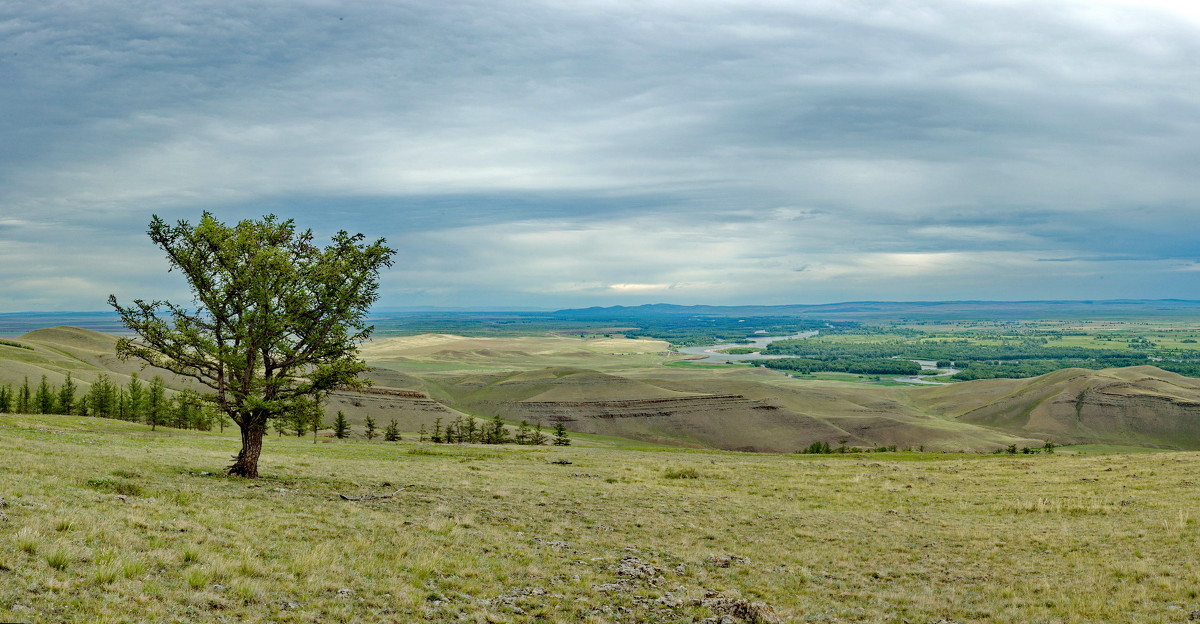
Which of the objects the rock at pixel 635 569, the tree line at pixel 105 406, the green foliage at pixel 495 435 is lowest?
the green foliage at pixel 495 435

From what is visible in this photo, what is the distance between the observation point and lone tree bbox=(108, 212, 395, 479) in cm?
2655

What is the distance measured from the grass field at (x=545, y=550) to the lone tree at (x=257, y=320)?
3.58 meters

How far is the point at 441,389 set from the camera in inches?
7205

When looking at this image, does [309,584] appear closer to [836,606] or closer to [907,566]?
[836,606]

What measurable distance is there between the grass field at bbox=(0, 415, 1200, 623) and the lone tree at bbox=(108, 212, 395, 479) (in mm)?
3581

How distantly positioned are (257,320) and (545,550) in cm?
1540

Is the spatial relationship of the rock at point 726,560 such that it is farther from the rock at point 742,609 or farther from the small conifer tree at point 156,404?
the small conifer tree at point 156,404

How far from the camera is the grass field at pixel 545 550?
1269cm

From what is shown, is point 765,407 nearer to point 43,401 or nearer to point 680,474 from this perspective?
point 680,474

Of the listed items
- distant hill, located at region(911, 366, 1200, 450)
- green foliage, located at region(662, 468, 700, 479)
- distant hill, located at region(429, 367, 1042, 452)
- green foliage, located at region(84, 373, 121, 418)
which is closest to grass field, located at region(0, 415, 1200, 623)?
green foliage, located at region(662, 468, 700, 479)

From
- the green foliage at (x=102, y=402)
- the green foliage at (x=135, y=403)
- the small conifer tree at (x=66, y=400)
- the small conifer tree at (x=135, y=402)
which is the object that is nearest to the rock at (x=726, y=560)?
the small conifer tree at (x=135, y=402)

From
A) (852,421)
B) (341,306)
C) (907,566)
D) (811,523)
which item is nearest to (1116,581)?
(907,566)

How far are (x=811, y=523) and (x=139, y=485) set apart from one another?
22377 mm

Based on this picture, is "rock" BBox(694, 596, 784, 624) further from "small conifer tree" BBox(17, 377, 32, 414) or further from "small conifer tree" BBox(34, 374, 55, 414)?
"small conifer tree" BBox(17, 377, 32, 414)
